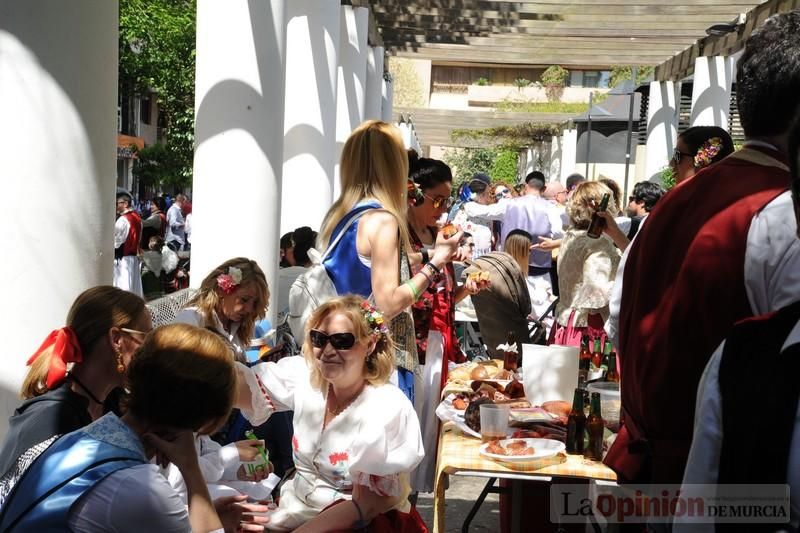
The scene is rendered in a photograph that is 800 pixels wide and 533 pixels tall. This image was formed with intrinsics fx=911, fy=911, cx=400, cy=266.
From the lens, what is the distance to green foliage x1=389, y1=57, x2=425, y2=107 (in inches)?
2371

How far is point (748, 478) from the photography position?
138 centimetres

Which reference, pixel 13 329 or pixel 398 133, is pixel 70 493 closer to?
pixel 13 329

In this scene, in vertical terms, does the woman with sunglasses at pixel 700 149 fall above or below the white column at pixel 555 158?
above

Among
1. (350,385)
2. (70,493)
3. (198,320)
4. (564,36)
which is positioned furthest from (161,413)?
(564,36)

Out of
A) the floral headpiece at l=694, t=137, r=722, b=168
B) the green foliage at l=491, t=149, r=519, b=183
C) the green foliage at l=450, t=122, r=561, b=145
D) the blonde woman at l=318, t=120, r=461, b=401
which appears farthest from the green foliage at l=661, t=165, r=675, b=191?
the green foliage at l=491, t=149, r=519, b=183

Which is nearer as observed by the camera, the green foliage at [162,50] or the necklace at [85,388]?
the necklace at [85,388]

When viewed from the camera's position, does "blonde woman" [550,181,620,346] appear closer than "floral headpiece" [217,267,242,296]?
No

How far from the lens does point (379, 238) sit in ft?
12.1

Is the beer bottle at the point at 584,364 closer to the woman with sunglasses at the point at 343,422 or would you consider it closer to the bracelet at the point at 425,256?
the bracelet at the point at 425,256

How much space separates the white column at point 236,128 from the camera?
509 centimetres

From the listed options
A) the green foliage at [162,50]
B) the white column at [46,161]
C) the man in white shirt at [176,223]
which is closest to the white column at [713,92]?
the white column at [46,161]

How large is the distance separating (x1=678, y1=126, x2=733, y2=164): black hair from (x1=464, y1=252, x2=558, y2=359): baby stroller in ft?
9.93

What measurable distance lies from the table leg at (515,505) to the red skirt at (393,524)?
55cm

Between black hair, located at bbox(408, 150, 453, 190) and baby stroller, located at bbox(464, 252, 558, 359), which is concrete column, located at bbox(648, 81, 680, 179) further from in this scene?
black hair, located at bbox(408, 150, 453, 190)
